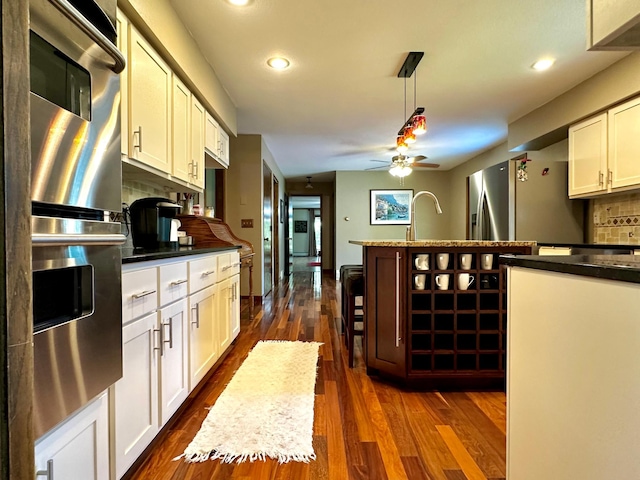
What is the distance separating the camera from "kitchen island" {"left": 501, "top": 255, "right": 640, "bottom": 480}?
0.68 metres

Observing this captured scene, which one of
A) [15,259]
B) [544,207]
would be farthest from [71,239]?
[544,207]

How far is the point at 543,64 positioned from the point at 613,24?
8.04ft

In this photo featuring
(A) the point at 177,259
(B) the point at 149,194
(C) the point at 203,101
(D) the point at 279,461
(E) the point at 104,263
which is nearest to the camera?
(E) the point at 104,263

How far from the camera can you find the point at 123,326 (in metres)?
1.19

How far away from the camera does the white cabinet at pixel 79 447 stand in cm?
79

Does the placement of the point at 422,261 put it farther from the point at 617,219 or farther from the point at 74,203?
the point at 617,219

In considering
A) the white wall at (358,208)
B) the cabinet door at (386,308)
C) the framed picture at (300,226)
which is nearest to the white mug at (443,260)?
the cabinet door at (386,308)

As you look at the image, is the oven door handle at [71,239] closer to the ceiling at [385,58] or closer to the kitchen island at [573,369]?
the kitchen island at [573,369]

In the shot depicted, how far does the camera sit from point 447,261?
2139 millimetres

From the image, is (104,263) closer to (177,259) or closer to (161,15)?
(177,259)

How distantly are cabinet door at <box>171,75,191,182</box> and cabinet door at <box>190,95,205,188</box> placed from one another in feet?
0.26

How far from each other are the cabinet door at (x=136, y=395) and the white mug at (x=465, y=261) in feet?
5.87

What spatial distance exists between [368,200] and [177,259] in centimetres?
622

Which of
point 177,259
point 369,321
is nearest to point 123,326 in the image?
point 177,259
